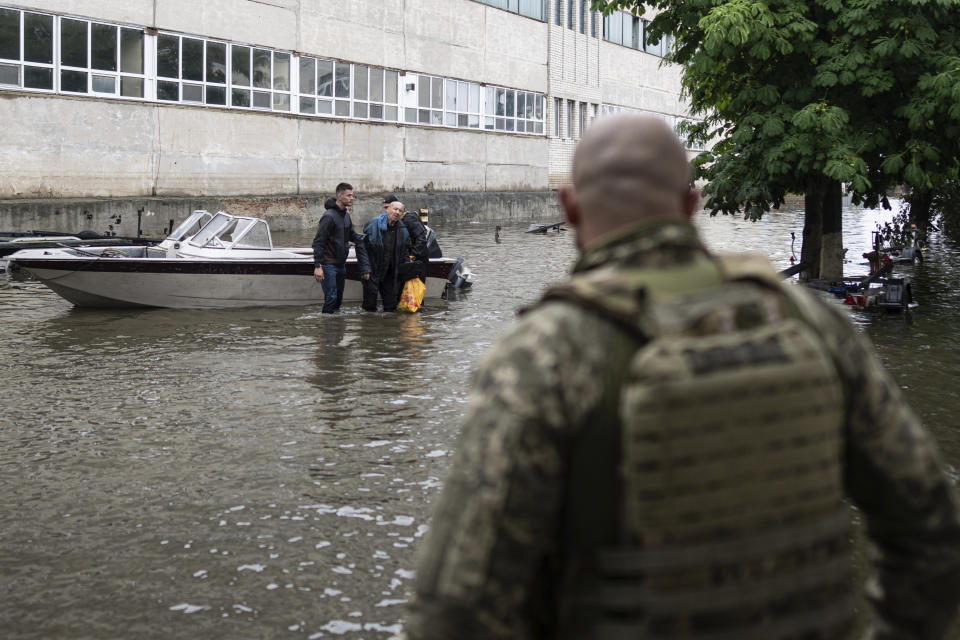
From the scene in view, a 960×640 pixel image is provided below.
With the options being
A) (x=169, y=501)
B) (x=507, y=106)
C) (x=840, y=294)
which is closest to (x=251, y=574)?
(x=169, y=501)

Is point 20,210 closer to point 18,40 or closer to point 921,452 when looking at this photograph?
point 18,40

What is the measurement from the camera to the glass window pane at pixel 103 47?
30.0m

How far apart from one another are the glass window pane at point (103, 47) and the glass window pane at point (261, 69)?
5319 millimetres

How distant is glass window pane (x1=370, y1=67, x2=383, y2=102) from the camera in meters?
40.2

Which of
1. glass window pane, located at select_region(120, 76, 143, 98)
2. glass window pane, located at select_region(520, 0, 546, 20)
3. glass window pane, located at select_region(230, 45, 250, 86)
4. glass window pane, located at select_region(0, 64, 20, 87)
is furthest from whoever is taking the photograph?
glass window pane, located at select_region(520, 0, 546, 20)

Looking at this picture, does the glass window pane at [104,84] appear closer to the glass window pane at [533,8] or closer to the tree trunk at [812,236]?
the tree trunk at [812,236]

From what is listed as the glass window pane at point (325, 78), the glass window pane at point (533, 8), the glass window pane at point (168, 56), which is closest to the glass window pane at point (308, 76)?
the glass window pane at point (325, 78)

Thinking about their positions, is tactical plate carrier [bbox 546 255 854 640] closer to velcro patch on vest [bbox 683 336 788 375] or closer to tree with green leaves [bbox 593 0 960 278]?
velcro patch on vest [bbox 683 336 788 375]

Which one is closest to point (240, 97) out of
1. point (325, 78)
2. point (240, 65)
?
point (240, 65)

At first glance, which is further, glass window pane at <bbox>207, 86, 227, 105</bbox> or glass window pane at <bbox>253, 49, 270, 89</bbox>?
glass window pane at <bbox>253, 49, 270, 89</bbox>

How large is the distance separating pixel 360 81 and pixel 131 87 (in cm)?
1020

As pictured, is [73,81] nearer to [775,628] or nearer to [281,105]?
[281,105]

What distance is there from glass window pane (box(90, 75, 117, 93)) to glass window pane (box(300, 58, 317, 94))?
7.60 metres

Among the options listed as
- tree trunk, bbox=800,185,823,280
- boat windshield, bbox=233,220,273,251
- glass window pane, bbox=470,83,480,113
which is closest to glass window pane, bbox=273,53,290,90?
glass window pane, bbox=470,83,480,113
